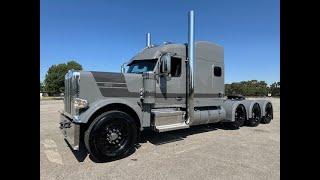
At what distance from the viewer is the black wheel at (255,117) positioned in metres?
11.2

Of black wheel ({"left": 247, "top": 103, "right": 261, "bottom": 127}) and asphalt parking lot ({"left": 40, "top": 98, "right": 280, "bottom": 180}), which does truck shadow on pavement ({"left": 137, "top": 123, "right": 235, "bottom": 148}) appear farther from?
black wheel ({"left": 247, "top": 103, "right": 261, "bottom": 127})

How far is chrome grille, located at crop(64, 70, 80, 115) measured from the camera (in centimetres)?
640

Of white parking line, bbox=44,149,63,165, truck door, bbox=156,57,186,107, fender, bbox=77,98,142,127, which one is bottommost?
white parking line, bbox=44,149,63,165

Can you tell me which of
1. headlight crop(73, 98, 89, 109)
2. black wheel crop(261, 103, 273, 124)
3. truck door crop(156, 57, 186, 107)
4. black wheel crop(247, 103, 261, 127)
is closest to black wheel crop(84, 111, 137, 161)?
headlight crop(73, 98, 89, 109)

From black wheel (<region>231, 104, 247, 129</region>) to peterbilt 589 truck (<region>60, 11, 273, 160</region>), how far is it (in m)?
0.04

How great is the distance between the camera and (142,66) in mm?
7941

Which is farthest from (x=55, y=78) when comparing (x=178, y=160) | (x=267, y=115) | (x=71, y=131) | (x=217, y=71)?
(x=178, y=160)

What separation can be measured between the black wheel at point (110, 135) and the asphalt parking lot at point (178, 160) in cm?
25

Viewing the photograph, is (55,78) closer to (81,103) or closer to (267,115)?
(267,115)

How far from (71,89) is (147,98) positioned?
2.11 metres

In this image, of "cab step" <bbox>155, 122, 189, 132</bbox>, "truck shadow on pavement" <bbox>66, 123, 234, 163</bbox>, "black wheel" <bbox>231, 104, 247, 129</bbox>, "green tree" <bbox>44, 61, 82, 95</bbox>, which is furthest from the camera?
"green tree" <bbox>44, 61, 82, 95</bbox>

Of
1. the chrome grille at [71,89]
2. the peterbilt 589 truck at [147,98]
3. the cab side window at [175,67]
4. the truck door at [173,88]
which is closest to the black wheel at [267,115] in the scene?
the peterbilt 589 truck at [147,98]
